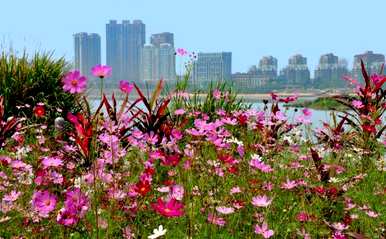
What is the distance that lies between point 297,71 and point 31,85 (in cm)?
16629

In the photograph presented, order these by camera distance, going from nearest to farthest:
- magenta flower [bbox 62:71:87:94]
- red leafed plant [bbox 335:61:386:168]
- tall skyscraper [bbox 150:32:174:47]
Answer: magenta flower [bbox 62:71:87:94] → red leafed plant [bbox 335:61:386:168] → tall skyscraper [bbox 150:32:174:47]

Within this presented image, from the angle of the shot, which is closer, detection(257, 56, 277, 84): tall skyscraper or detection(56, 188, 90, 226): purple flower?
detection(56, 188, 90, 226): purple flower

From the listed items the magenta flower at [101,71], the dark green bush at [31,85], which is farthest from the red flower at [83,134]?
the dark green bush at [31,85]

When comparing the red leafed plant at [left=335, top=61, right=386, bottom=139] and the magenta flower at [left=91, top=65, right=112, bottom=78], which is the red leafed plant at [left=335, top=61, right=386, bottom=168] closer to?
the red leafed plant at [left=335, top=61, right=386, bottom=139]

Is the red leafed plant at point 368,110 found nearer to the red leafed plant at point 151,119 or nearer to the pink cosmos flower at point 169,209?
the red leafed plant at point 151,119

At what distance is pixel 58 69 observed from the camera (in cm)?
1020

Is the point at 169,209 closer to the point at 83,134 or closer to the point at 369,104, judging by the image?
the point at 83,134

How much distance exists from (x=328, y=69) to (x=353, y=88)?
172072 mm

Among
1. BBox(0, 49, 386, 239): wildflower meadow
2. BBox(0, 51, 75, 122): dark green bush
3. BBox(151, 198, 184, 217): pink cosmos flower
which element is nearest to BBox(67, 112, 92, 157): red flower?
BBox(0, 49, 386, 239): wildflower meadow

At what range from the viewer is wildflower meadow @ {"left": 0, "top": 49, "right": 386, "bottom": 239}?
132 inches

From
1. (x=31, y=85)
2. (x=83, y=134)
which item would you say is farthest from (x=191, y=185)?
(x=31, y=85)

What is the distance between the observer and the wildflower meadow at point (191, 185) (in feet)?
11.0

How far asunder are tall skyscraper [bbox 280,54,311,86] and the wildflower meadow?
15892 centimetres

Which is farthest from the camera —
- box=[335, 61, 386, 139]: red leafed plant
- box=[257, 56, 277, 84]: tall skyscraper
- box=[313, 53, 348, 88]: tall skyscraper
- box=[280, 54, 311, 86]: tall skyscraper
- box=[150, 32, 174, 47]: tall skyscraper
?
box=[313, 53, 348, 88]: tall skyscraper
